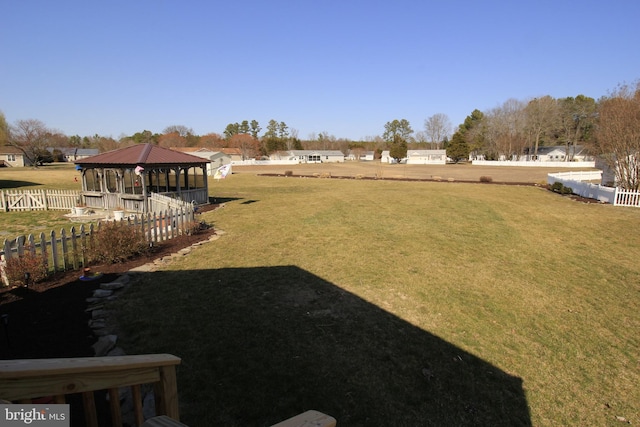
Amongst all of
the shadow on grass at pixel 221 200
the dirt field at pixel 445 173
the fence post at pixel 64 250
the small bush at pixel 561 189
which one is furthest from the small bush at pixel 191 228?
the dirt field at pixel 445 173

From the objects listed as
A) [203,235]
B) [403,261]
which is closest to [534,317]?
[403,261]

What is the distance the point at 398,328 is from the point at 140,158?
15912 mm

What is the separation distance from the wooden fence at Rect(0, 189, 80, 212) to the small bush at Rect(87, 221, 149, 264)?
1310cm

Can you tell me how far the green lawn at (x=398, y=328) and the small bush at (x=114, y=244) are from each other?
1366 millimetres

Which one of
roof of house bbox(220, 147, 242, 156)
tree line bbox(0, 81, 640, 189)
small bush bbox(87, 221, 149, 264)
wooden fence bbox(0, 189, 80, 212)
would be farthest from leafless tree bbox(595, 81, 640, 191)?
roof of house bbox(220, 147, 242, 156)

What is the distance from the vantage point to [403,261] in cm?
970

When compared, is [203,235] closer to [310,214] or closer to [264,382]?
[310,214]

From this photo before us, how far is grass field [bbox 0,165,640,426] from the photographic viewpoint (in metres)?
4.32

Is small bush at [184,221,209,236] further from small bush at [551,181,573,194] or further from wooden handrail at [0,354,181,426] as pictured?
small bush at [551,181,573,194]

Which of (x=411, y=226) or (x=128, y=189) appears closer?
(x=411, y=226)

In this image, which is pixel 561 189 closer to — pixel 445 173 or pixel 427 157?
pixel 445 173

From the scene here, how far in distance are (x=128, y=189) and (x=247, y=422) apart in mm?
18130

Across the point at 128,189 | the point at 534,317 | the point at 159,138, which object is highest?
the point at 159,138

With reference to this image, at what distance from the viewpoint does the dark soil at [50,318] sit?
4.87 meters
